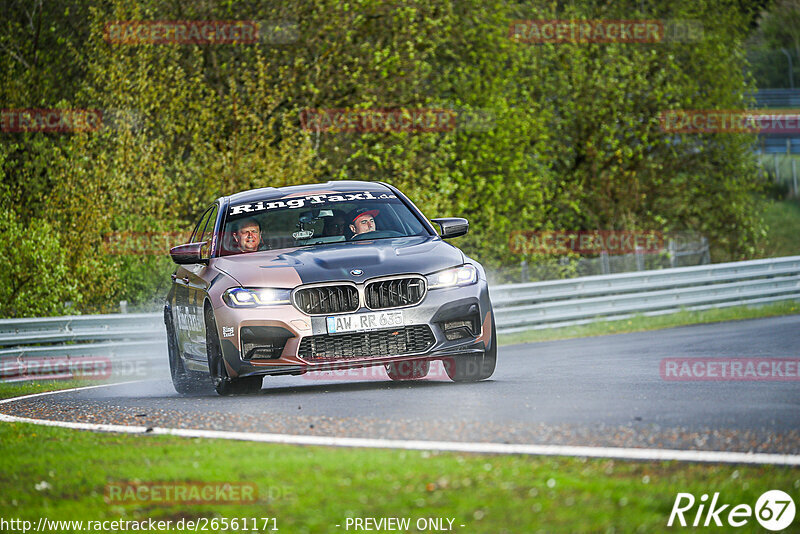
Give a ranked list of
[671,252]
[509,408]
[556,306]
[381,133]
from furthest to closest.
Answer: [671,252], [381,133], [556,306], [509,408]

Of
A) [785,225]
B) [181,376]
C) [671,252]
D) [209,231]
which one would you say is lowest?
[785,225]

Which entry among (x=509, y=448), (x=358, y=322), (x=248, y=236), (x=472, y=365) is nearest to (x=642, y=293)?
(x=472, y=365)

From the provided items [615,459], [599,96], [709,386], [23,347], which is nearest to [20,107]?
[23,347]

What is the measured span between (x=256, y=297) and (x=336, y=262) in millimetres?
702

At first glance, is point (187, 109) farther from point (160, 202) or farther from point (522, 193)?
point (522, 193)

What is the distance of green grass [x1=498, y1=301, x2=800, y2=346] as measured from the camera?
21.0 m

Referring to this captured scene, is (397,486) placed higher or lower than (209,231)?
higher

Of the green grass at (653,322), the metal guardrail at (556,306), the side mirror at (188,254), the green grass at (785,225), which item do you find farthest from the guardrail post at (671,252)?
the side mirror at (188,254)

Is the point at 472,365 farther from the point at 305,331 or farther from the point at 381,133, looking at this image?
the point at 381,133

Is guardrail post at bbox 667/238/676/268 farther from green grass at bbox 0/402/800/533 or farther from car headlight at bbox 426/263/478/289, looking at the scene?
green grass at bbox 0/402/800/533

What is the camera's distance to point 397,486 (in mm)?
5844

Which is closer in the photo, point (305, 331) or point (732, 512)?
point (732, 512)

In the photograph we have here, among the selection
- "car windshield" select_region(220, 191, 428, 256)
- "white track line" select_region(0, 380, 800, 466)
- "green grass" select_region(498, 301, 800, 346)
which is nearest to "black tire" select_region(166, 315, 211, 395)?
"car windshield" select_region(220, 191, 428, 256)

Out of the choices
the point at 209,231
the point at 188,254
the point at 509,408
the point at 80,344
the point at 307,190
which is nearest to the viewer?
the point at 509,408
